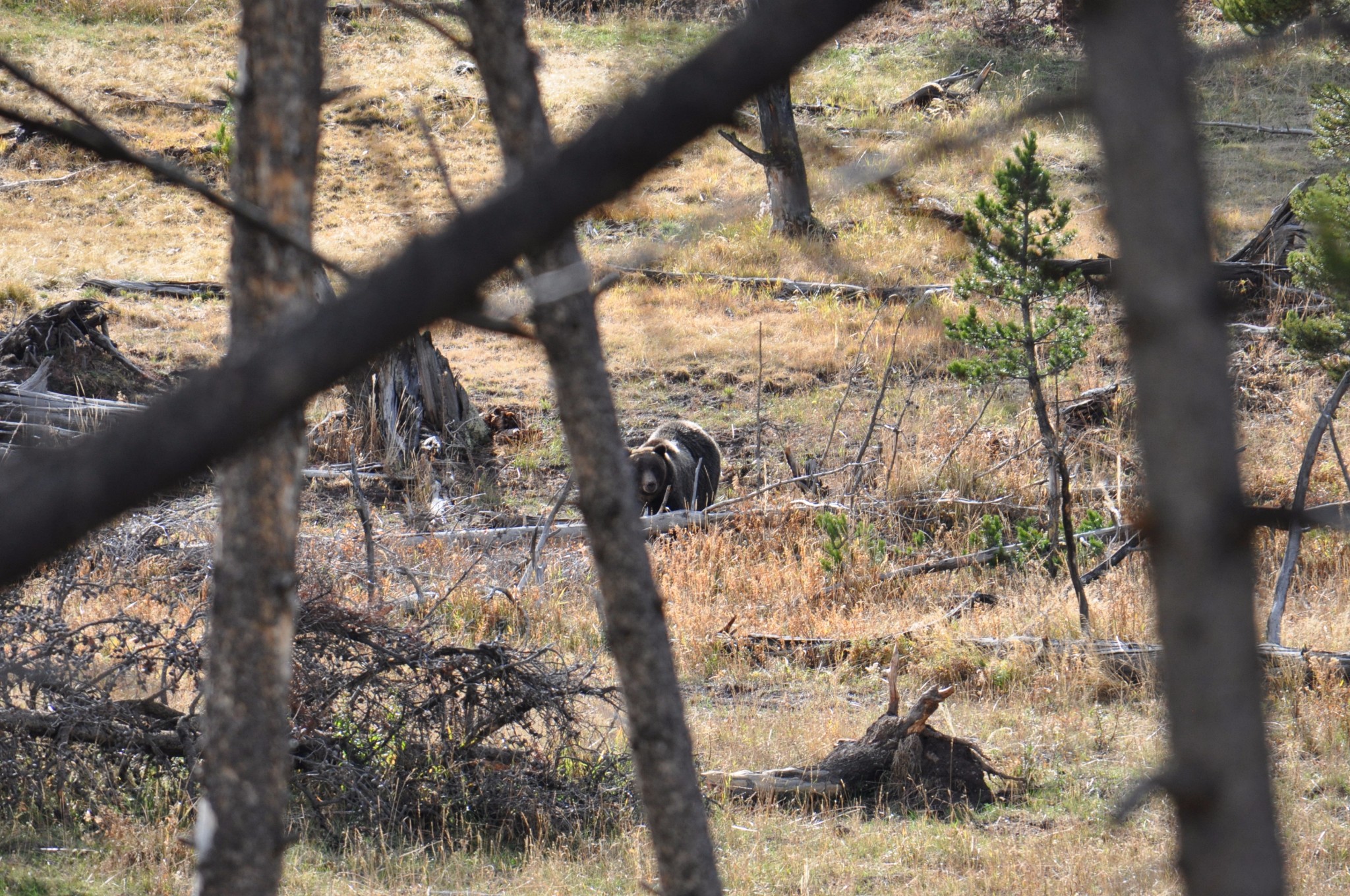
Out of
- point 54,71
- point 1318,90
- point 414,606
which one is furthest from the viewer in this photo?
point 54,71

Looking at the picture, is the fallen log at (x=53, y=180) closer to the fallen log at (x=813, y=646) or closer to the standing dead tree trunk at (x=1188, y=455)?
the standing dead tree trunk at (x=1188, y=455)

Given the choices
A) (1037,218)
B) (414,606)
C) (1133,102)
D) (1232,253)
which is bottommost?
(414,606)

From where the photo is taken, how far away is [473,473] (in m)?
12.4

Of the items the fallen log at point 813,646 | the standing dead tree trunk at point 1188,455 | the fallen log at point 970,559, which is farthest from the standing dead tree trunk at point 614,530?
the fallen log at point 970,559

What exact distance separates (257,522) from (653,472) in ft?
29.5

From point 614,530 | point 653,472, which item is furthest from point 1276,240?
point 614,530

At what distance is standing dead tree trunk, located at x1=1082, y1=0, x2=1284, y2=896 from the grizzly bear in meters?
9.51

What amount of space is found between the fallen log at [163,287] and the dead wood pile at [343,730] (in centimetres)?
1290

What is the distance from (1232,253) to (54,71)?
26.6 meters

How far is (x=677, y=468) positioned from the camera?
35.5 ft

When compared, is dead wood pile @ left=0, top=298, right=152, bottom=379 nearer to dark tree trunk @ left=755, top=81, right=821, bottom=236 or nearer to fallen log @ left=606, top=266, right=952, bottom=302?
fallen log @ left=606, top=266, right=952, bottom=302

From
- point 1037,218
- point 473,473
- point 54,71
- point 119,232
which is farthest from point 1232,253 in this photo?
point 54,71

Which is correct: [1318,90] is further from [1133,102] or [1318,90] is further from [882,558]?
[1133,102]

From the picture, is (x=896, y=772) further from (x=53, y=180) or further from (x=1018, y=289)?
(x=53, y=180)
